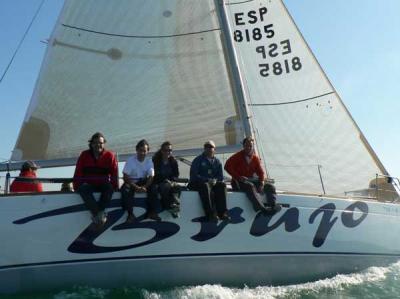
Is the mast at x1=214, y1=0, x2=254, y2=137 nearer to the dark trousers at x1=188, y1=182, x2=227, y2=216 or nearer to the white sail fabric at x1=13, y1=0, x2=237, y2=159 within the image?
the white sail fabric at x1=13, y1=0, x2=237, y2=159

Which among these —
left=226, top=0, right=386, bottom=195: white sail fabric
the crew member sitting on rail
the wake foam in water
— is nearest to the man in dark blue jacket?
the crew member sitting on rail

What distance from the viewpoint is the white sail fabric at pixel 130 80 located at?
6.82 metres

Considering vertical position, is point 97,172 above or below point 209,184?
above

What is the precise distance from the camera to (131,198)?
4.94 m

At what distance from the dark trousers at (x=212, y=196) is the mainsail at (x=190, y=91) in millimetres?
1778

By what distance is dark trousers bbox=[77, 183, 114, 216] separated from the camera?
4781 millimetres

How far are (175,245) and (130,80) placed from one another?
121 inches

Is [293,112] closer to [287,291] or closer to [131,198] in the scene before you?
→ [287,291]

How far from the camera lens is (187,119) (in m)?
6.99

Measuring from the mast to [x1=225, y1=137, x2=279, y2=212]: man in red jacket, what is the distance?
97 centimetres

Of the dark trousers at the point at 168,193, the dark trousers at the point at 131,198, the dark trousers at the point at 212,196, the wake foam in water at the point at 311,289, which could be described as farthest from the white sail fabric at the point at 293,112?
the dark trousers at the point at 131,198

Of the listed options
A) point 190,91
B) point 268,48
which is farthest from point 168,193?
point 268,48

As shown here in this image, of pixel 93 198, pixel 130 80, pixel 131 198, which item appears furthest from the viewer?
pixel 130 80

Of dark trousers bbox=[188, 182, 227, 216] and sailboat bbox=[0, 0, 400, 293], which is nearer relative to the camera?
sailboat bbox=[0, 0, 400, 293]
